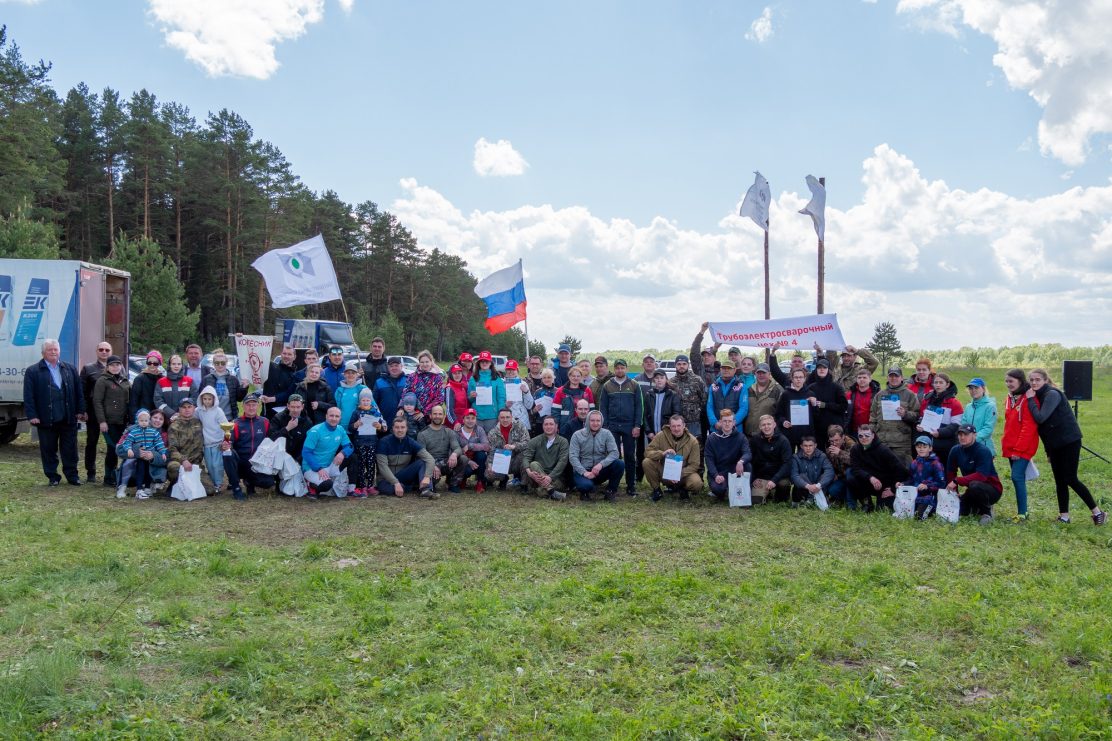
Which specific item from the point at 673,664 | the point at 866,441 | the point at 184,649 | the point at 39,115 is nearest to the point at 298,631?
the point at 184,649

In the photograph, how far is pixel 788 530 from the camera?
7969mm

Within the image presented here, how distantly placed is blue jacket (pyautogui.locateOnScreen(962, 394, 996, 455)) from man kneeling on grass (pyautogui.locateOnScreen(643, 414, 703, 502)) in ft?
10.2

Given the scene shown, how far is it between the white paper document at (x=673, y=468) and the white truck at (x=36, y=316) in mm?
9436

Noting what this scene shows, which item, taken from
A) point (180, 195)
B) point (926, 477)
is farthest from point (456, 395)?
point (180, 195)

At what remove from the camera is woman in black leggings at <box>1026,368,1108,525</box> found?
317 inches

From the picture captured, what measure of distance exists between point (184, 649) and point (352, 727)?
1490mm

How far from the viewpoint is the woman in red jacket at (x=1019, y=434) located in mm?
8188

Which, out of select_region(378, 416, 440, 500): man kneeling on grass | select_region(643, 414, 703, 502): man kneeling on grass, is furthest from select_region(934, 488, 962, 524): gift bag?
select_region(378, 416, 440, 500): man kneeling on grass

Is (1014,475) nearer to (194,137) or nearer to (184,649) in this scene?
(184,649)

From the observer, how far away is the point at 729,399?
402 inches

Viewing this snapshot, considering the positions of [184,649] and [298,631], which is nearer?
[184,649]

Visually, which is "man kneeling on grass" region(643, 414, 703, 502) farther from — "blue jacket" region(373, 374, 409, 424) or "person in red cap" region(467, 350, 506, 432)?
"blue jacket" region(373, 374, 409, 424)

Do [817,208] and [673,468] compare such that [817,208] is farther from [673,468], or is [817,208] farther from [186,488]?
[186,488]

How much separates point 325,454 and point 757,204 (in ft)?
39.1
